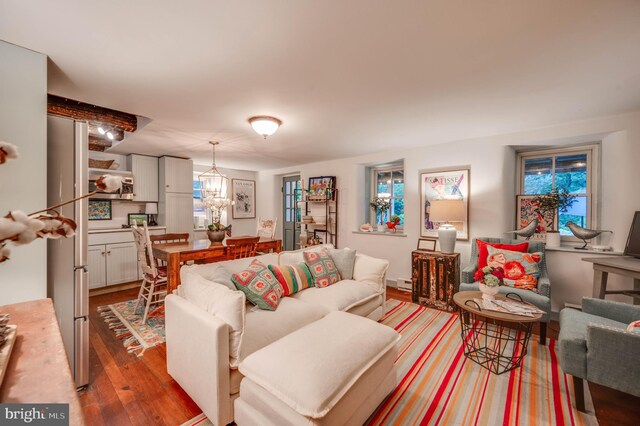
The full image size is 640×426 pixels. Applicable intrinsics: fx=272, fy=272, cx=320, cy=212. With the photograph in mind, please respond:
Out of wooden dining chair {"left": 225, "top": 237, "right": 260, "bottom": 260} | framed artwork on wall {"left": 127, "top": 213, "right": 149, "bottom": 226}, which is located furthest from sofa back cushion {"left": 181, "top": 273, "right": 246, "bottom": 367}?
framed artwork on wall {"left": 127, "top": 213, "right": 149, "bottom": 226}

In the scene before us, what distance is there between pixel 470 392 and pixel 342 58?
2469 mm

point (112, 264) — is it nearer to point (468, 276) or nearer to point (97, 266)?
point (97, 266)

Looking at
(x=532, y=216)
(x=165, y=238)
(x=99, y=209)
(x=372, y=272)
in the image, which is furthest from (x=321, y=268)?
(x=99, y=209)

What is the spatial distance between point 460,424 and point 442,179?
122 inches

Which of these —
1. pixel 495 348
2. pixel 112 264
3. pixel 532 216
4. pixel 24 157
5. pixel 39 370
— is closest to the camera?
pixel 39 370

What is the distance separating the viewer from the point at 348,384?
1366 mm

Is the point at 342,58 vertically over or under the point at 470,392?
over

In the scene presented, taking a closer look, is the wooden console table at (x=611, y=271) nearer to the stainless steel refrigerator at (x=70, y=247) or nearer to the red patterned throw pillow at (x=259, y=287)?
the red patterned throw pillow at (x=259, y=287)

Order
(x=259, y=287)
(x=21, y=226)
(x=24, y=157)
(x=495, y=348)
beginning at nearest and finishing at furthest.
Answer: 1. (x=21, y=226)
2. (x=24, y=157)
3. (x=259, y=287)
4. (x=495, y=348)

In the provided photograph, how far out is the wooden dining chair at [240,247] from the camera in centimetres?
336

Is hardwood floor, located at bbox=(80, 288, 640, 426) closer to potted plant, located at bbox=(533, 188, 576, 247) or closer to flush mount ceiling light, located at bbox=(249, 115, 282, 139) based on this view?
potted plant, located at bbox=(533, 188, 576, 247)

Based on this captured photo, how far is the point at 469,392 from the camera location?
1.93m

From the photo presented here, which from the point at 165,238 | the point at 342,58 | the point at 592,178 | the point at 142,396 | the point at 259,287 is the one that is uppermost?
the point at 342,58

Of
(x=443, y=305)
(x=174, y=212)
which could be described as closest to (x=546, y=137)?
(x=443, y=305)
